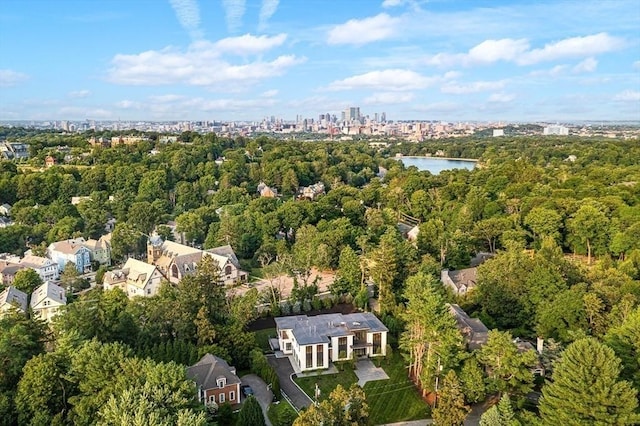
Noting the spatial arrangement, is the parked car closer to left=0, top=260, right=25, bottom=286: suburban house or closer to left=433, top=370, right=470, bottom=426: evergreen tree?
left=433, top=370, right=470, bottom=426: evergreen tree

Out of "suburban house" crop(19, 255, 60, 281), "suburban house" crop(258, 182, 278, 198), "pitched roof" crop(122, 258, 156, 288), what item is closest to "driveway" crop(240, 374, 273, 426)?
"pitched roof" crop(122, 258, 156, 288)

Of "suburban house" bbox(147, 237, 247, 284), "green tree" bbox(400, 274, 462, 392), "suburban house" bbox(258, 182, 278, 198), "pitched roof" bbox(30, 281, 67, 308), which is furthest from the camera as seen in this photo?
"suburban house" bbox(258, 182, 278, 198)

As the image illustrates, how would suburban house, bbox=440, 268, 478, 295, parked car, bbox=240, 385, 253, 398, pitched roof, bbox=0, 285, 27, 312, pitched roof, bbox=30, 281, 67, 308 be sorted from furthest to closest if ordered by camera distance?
suburban house, bbox=440, 268, 478, 295
pitched roof, bbox=30, 281, 67, 308
pitched roof, bbox=0, 285, 27, 312
parked car, bbox=240, 385, 253, 398

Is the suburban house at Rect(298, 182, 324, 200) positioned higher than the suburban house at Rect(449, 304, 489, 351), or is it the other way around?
the suburban house at Rect(298, 182, 324, 200)

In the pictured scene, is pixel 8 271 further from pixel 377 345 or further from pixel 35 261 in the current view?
pixel 377 345

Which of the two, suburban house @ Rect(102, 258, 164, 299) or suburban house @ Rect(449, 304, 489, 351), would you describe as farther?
suburban house @ Rect(102, 258, 164, 299)

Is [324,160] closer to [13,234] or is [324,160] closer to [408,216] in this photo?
[408,216]

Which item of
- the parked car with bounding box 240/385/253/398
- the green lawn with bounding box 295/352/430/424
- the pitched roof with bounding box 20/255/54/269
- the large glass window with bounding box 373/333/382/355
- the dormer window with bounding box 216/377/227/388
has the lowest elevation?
the green lawn with bounding box 295/352/430/424

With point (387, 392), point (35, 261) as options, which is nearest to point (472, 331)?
point (387, 392)
